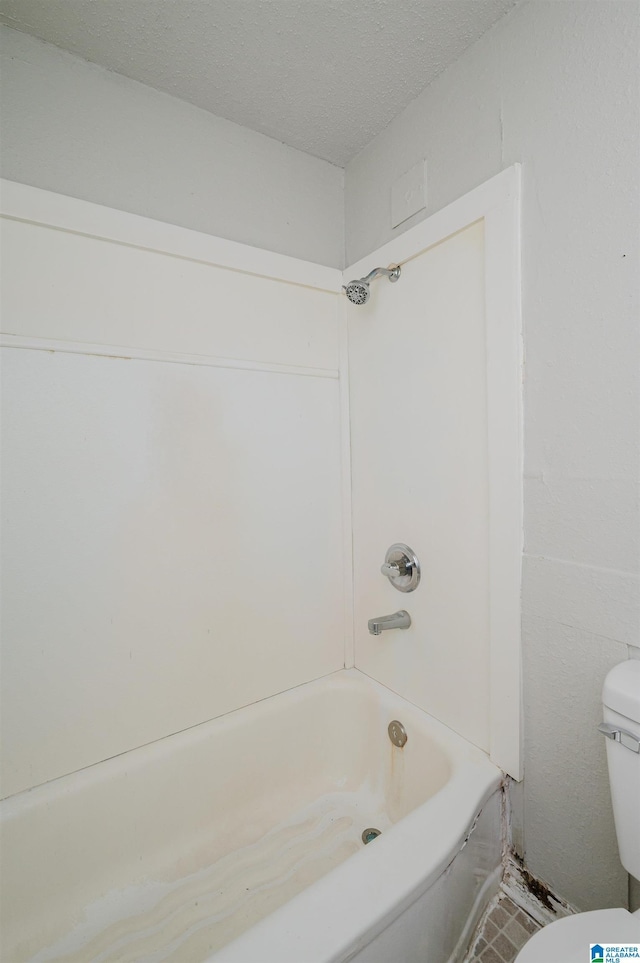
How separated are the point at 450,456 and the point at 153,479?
82 cm

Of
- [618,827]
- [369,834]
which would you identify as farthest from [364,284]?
[369,834]

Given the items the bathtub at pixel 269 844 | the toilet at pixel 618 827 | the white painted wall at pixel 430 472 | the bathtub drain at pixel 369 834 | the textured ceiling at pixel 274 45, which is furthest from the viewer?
the bathtub drain at pixel 369 834

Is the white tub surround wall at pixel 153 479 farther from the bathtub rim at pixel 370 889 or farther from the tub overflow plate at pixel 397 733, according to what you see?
the bathtub rim at pixel 370 889

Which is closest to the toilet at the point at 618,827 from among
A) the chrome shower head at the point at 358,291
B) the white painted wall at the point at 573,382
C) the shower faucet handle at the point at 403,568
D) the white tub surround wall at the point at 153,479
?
the white painted wall at the point at 573,382

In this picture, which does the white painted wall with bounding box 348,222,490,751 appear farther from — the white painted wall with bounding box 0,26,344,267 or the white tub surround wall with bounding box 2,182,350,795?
the white painted wall with bounding box 0,26,344,267

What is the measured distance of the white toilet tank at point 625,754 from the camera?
0.74 metres

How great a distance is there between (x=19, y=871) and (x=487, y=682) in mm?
1176

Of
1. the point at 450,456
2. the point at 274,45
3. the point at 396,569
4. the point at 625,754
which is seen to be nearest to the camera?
the point at 625,754

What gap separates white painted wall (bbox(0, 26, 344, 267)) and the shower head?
30 centimetres

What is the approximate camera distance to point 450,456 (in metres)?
1.17

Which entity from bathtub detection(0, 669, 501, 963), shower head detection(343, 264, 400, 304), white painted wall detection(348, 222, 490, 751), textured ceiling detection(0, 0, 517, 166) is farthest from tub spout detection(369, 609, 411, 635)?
textured ceiling detection(0, 0, 517, 166)

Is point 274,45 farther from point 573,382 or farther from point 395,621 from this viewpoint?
point 395,621

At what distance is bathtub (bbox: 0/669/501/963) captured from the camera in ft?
2.51

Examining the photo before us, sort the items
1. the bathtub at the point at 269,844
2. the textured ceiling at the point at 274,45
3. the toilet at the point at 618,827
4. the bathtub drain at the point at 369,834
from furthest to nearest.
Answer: the bathtub drain at the point at 369,834 → the textured ceiling at the point at 274,45 → the bathtub at the point at 269,844 → the toilet at the point at 618,827
